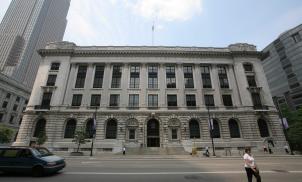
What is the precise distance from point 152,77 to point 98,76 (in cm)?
1271

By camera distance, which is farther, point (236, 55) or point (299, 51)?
point (299, 51)

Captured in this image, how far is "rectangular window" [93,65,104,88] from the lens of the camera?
39344 millimetres

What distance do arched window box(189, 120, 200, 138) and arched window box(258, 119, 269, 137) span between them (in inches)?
515

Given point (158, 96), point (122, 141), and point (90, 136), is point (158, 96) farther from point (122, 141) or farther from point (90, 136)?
point (90, 136)

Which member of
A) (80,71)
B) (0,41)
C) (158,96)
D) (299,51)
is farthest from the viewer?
(0,41)

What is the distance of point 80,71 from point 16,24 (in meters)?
131

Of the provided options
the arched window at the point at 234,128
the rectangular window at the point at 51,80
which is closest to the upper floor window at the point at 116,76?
the rectangular window at the point at 51,80

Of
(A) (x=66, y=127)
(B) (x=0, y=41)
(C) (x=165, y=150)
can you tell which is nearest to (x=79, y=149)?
(A) (x=66, y=127)

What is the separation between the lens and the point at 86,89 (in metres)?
38.2

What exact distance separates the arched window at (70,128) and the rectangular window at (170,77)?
72.0 feet

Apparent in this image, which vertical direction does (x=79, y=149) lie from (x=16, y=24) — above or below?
below

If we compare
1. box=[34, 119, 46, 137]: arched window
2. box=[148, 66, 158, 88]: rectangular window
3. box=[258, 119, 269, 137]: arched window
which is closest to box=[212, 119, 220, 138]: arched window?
box=[258, 119, 269, 137]: arched window

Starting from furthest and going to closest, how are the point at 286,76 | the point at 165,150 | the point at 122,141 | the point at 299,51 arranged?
the point at 286,76 → the point at 299,51 → the point at 122,141 → the point at 165,150

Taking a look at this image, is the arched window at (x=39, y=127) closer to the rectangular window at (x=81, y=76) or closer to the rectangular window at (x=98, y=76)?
the rectangular window at (x=81, y=76)
